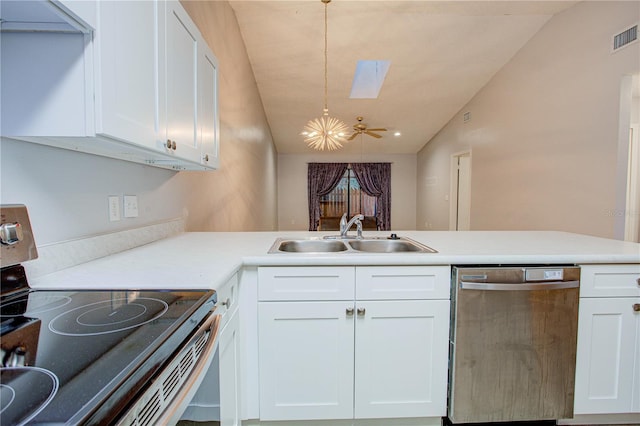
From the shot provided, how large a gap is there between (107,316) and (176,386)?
26 centimetres

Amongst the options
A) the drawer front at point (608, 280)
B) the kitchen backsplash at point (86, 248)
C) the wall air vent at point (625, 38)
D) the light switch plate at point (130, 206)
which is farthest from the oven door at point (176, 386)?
the wall air vent at point (625, 38)

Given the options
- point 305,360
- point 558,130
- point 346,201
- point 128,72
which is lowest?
point 305,360

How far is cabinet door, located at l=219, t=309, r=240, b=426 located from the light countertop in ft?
0.77

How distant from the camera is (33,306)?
80cm

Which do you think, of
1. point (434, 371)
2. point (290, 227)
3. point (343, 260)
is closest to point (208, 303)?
point (343, 260)

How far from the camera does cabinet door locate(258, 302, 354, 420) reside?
1.37 m

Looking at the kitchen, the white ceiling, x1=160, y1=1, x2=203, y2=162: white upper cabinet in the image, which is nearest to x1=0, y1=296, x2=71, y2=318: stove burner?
the kitchen

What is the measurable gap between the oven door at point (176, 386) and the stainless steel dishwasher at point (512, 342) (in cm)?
109

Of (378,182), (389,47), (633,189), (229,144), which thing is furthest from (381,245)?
(378,182)

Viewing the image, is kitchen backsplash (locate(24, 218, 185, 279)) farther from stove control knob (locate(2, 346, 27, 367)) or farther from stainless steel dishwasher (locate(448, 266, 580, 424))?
stainless steel dishwasher (locate(448, 266, 580, 424))

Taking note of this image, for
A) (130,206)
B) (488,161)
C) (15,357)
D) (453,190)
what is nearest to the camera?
(15,357)

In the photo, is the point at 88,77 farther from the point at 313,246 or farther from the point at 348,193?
the point at 348,193

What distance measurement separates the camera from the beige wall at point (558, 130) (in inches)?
109

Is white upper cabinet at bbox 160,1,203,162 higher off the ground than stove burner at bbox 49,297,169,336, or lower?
higher
